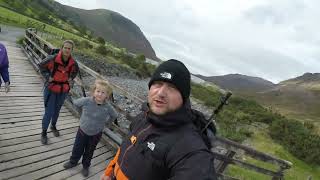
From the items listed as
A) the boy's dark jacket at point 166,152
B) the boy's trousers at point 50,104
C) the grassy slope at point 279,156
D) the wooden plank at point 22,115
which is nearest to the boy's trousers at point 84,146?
the boy's trousers at point 50,104

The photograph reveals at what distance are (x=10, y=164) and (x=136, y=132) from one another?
377cm

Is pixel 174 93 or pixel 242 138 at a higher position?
pixel 174 93

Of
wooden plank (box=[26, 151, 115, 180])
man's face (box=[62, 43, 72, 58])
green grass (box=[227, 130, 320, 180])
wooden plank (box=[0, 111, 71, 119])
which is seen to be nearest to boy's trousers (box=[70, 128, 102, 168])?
wooden plank (box=[26, 151, 115, 180])

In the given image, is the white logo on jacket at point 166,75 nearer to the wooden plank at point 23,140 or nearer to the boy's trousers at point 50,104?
the wooden plank at point 23,140

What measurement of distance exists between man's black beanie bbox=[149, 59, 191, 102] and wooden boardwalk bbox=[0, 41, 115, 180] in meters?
3.85

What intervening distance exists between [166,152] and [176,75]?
21.8 inches

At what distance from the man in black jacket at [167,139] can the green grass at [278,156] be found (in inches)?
365

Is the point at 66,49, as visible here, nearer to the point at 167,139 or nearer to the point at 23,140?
the point at 23,140

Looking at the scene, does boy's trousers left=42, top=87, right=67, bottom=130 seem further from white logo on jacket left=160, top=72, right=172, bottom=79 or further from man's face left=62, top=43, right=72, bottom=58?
white logo on jacket left=160, top=72, right=172, bottom=79

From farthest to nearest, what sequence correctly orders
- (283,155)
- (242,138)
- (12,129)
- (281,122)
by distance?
(281,122) < (242,138) < (283,155) < (12,129)

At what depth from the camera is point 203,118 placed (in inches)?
109

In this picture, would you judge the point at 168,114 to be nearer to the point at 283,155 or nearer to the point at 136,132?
the point at 136,132

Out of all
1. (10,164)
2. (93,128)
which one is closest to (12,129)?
(10,164)

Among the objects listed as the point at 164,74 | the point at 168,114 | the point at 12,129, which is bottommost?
the point at 12,129
